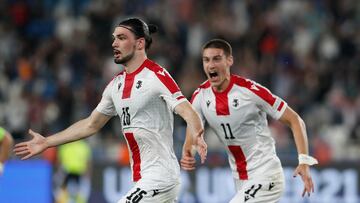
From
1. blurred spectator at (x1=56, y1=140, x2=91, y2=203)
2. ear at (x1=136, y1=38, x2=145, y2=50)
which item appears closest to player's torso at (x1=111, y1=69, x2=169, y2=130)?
ear at (x1=136, y1=38, x2=145, y2=50)

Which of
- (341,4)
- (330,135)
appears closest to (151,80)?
(330,135)

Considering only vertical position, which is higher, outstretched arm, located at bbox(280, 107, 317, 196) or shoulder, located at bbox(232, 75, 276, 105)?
shoulder, located at bbox(232, 75, 276, 105)

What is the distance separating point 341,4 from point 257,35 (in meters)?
2.27

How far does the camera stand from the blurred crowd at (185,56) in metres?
19.0

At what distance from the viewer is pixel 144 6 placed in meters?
21.6

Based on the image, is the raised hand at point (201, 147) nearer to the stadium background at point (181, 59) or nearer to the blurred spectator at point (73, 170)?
the stadium background at point (181, 59)

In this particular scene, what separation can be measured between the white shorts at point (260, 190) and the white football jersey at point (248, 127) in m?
0.07

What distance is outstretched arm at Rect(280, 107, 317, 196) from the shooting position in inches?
359

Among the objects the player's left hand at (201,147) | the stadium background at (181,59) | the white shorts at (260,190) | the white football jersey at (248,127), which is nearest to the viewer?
the player's left hand at (201,147)

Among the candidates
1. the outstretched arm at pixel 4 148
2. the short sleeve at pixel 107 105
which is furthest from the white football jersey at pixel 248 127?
the outstretched arm at pixel 4 148

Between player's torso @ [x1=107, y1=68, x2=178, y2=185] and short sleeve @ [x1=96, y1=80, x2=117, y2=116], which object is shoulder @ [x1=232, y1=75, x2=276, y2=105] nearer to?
player's torso @ [x1=107, y1=68, x2=178, y2=185]

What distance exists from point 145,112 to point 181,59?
36.8ft

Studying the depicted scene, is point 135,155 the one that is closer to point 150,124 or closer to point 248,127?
point 150,124

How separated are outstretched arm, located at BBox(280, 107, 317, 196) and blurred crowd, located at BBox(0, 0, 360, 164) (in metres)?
8.29
